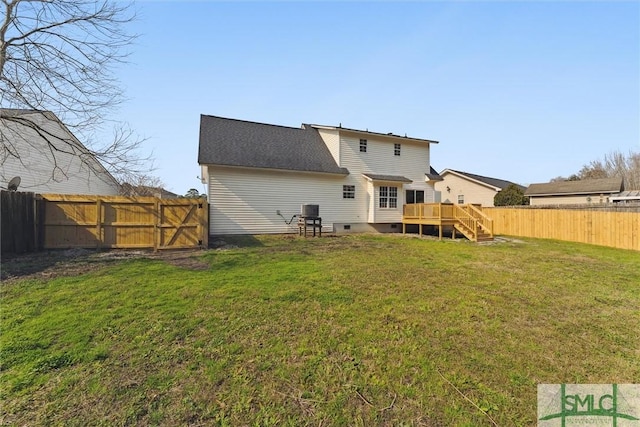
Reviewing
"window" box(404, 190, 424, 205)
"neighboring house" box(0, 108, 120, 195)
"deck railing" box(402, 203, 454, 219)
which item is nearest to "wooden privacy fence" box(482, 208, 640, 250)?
"window" box(404, 190, 424, 205)

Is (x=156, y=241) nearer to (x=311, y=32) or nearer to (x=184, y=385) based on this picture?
(x=184, y=385)

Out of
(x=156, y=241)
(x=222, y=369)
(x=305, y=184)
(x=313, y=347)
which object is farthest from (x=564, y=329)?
(x=305, y=184)

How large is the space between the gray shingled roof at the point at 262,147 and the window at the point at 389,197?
2.67 m

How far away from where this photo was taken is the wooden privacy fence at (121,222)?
8.74 metres

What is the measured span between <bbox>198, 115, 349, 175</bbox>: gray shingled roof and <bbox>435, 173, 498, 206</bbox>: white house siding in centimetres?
1641

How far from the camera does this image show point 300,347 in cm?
336

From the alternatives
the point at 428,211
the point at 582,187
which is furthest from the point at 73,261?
the point at 582,187

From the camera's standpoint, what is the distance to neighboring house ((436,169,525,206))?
28.2 metres

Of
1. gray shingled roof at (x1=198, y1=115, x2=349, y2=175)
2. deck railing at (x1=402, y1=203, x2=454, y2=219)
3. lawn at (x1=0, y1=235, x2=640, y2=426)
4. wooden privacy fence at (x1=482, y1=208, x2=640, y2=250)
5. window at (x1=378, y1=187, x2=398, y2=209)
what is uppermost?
gray shingled roof at (x1=198, y1=115, x2=349, y2=175)

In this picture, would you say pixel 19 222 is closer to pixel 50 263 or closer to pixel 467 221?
pixel 50 263

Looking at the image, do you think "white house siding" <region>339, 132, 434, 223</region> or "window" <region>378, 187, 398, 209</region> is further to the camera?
"window" <region>378, 187, 398, 209</region>

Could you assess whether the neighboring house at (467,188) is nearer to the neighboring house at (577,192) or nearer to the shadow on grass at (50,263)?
the neighboring house at (577,192)

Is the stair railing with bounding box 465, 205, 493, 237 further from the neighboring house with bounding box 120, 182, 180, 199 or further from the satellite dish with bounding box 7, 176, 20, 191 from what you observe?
the satellite dish with bounding box 7, 176, 20, 191

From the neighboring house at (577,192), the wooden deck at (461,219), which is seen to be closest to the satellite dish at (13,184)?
the wooden deck at (461,219)
